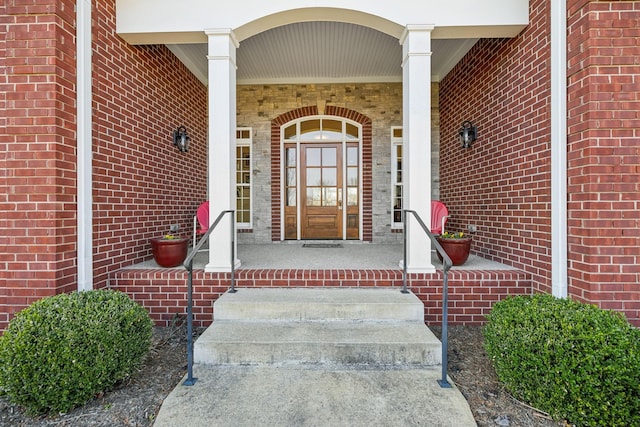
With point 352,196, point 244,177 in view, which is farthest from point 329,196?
point 244,177

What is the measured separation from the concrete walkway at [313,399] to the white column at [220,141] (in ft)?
4.12

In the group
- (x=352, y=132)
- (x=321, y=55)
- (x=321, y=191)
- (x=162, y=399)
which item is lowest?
(x=162, y=399)

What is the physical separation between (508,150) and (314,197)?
339cm

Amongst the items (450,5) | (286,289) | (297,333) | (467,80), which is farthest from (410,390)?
(467,80)

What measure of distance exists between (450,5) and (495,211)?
226 centimetres

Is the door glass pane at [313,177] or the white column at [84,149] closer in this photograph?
the white column at [84,149]

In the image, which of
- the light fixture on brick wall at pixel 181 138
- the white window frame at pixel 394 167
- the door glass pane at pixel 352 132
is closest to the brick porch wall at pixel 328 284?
the light fixture on brick wall at pixel 181 138

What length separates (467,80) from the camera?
446 centimetres

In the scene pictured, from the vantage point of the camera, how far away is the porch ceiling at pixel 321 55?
423cm

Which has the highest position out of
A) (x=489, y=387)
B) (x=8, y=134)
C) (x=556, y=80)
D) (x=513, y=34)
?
(x=513, y=34)

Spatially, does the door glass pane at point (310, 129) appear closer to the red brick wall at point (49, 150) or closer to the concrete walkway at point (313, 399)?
the red brick wall at point (49, 150)

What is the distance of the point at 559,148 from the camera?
2697mm

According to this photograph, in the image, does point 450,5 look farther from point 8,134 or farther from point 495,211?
point 8,134

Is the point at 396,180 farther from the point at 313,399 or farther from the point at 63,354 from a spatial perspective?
the point at 63,354
